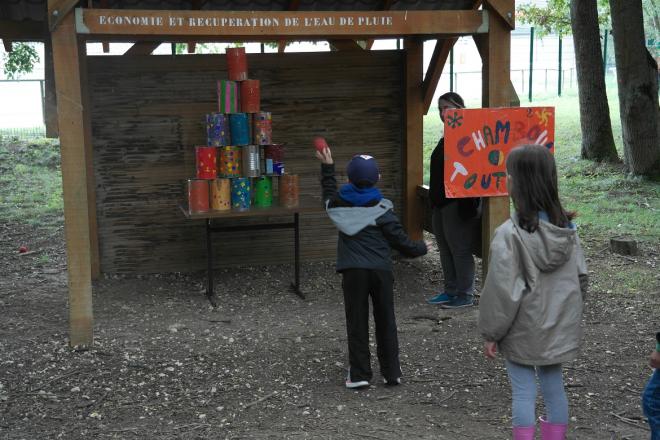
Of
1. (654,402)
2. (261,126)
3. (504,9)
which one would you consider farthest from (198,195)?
(654,402)

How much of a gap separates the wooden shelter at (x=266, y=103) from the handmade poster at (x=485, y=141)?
0.59ft

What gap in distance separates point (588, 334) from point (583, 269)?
2.70 metres

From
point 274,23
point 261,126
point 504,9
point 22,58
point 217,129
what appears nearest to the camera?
point 274,23

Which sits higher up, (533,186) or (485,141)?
(485,141)

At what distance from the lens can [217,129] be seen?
6.89m

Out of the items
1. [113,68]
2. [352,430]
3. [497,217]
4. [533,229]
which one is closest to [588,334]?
[497,217]

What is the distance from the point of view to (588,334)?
629 cm

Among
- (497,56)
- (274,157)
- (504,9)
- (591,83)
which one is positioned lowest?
(274,157)

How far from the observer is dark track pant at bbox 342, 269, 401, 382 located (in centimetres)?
506

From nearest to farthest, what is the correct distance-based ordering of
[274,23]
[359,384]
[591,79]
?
[359,384]
[274,23]
[591,79]

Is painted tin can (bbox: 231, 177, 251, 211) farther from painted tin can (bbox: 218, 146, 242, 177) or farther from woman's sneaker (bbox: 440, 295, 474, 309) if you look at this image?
woman's sneaker (bbox: 440, 295, 474, 309)

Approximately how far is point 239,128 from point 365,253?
92.7 inches

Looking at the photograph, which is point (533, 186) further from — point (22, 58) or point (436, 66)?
point (22, 58)

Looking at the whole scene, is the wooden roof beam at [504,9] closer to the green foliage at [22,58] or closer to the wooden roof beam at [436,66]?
the wooden roof beam at [436,66]
